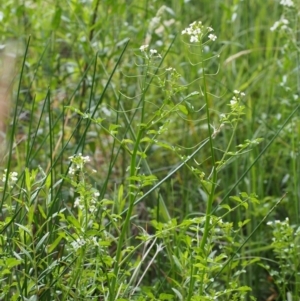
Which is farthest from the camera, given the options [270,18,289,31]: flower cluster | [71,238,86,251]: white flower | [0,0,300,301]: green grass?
[270,18,289,31]: flower cluster

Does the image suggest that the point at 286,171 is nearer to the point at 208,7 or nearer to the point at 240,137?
the point at 240,137

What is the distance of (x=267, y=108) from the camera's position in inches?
107

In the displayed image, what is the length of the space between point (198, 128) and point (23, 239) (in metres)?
1.47

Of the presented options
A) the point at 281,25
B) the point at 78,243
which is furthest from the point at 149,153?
the point at 78,243

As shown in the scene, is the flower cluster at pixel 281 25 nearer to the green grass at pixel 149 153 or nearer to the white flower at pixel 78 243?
the green grass at pixel 149 153

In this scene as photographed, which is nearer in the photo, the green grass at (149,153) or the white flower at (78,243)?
the white flower at (78,243)

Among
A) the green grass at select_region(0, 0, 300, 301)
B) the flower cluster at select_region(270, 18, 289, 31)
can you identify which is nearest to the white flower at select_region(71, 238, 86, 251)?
the green grass at select_region(0, 0, 300, 301)

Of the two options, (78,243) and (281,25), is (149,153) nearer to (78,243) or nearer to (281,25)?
(281,25)

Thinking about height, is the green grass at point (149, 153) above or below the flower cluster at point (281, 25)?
below

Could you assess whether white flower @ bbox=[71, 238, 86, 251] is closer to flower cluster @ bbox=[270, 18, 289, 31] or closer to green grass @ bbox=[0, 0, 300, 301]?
green grass @ bbox=[0, 0, 300, 301]

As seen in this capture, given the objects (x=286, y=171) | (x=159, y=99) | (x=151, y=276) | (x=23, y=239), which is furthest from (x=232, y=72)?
(x=23, y=239)

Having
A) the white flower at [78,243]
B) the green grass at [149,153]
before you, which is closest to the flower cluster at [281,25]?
the green grass at [149,153]

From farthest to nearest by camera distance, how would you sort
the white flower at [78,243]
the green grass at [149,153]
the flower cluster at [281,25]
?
the flower cluster at [281,25]
the green grass at [149,153]
the white flower at [78,243]

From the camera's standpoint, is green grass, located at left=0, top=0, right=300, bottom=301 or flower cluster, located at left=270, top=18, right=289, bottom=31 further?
flower cluster, located at left=270, top=18, right=289, bottom=31
